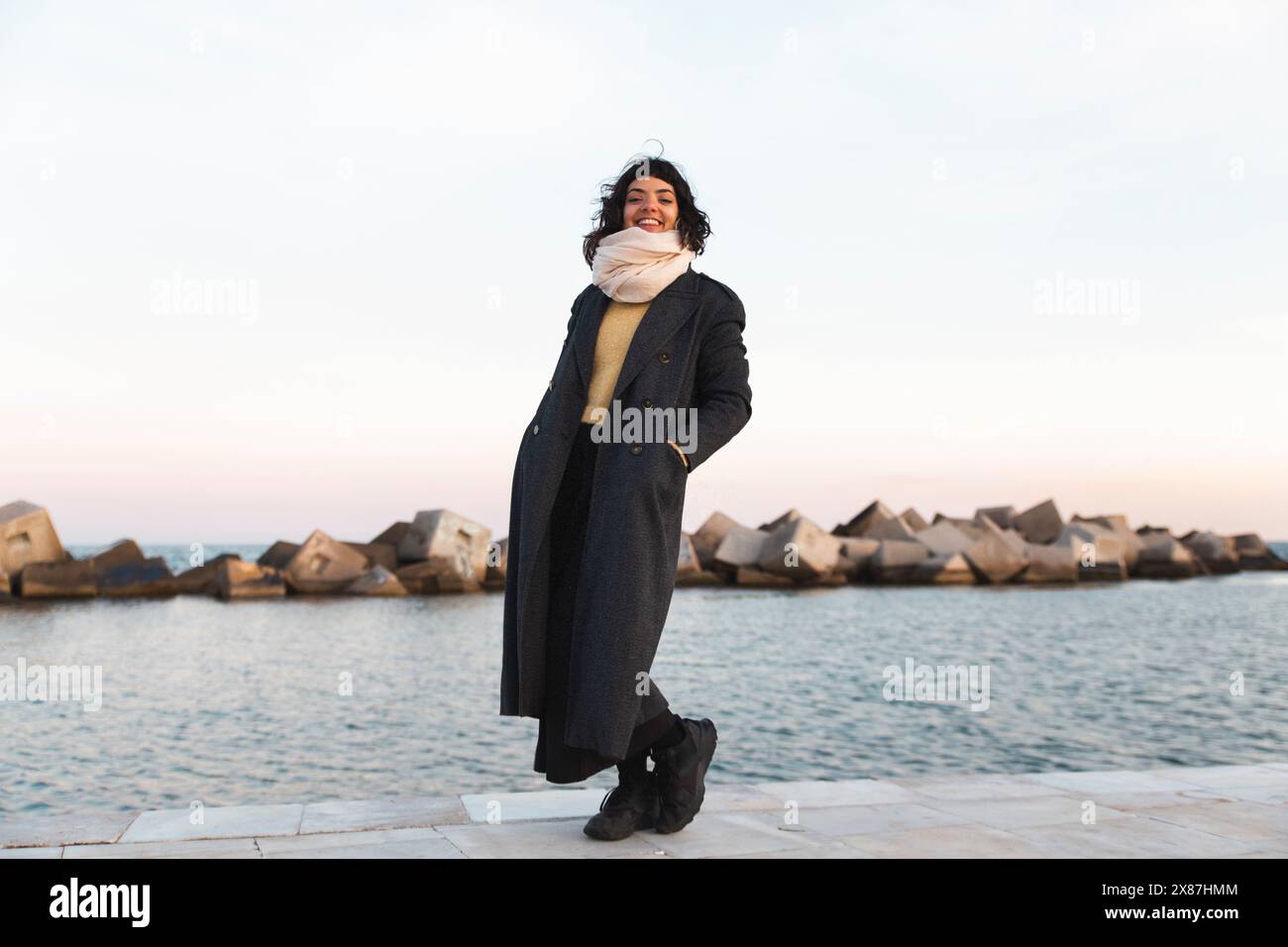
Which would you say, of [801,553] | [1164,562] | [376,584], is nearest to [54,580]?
[376,584]

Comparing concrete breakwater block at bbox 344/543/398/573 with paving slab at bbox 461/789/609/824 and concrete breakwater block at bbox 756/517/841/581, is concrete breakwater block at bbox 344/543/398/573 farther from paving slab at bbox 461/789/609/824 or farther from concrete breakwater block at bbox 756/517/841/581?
paving slab at bbox 461/789/609/824

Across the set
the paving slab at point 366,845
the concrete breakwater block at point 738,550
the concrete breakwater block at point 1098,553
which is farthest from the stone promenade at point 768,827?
the concrete breakwater block at point 1098,553

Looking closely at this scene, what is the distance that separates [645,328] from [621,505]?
1.79ft

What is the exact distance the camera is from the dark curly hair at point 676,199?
3752 mm

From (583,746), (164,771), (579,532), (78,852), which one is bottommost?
(164,771)

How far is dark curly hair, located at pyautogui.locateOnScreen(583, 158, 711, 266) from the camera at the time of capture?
3.75 meters

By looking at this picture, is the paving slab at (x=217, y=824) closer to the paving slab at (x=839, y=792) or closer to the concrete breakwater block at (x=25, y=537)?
the paving slab at (x=839, y=792)

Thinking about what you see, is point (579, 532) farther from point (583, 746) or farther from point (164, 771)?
point (164, 771)

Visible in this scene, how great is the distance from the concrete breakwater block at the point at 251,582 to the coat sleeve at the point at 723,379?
25.6 m

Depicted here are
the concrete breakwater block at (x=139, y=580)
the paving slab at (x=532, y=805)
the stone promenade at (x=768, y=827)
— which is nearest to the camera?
the stone promenade at (x=768, y=827)

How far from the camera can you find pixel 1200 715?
12.2 meters
